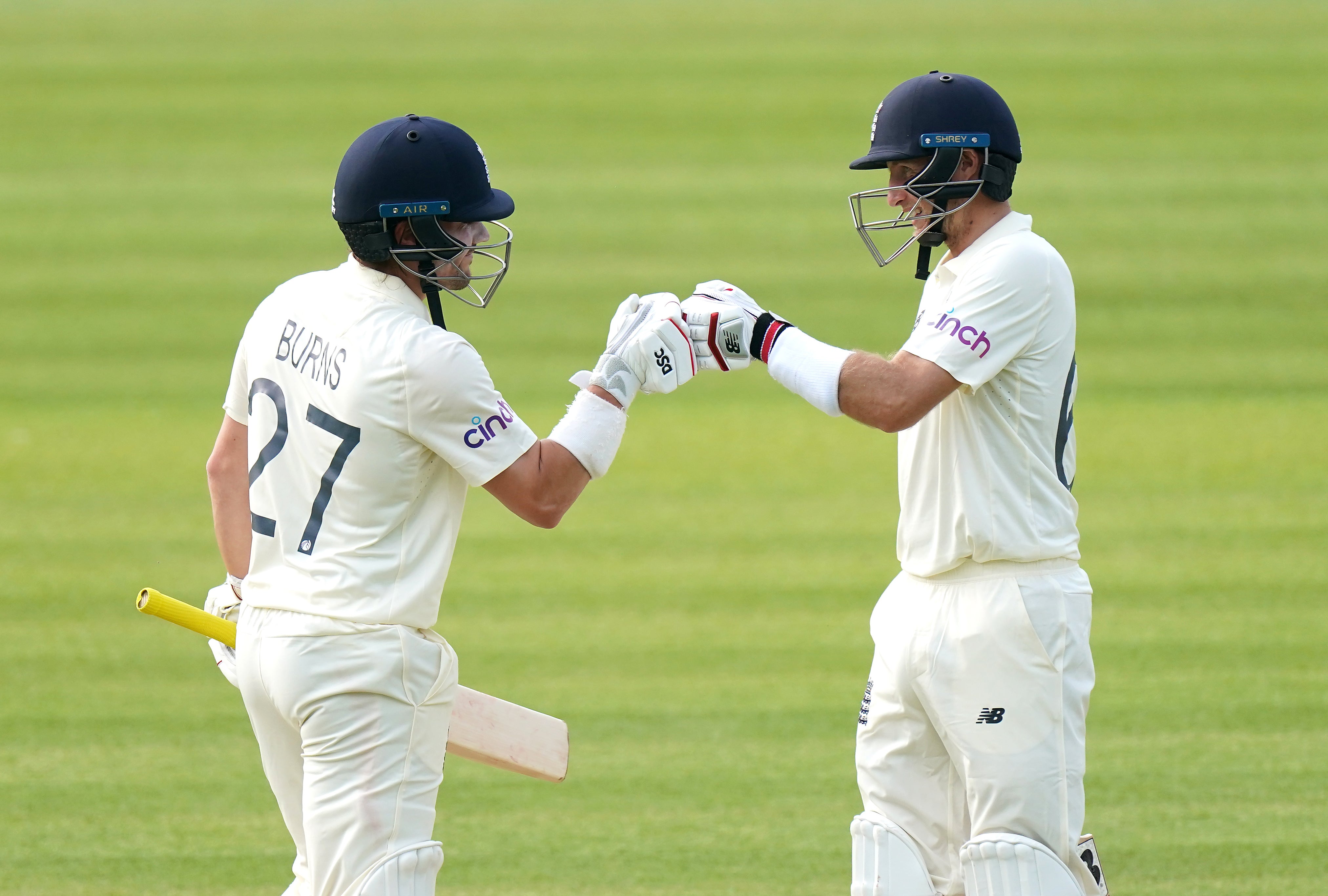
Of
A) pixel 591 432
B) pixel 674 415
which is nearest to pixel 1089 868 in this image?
pixel 591 432

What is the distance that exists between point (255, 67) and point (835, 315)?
794 cm

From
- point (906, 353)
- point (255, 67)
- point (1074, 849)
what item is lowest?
point (1074, 849)

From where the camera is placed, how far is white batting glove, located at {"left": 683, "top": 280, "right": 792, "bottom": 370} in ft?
11.4

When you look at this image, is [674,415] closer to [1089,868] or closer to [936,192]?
[936,192]

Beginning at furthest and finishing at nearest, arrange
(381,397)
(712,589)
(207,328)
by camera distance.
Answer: (207,328)
(712,589)
(381,397)

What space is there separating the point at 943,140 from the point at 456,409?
1.25 meters

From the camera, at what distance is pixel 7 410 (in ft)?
34.3

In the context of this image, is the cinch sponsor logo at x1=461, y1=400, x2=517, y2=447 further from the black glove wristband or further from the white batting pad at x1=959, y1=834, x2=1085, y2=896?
the white batting pad at x1=959, y1=834, x2=1085, y2=896

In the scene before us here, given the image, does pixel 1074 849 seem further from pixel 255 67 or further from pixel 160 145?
pixel 255 67

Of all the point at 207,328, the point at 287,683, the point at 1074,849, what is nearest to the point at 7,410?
the point at 207,328

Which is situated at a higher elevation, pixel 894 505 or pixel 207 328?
pixel 207 328

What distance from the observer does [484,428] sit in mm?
3029

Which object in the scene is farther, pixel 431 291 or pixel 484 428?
pixel 431 291

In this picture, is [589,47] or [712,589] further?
[589,47]
